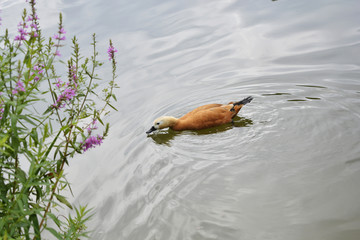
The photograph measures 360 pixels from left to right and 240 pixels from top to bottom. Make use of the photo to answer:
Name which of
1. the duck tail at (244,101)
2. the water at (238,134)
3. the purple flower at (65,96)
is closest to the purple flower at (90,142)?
the purple flower at (65,96)

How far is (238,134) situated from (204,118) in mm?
616

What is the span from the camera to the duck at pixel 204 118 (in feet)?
19.1

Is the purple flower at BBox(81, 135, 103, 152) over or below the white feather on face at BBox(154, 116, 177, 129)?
over

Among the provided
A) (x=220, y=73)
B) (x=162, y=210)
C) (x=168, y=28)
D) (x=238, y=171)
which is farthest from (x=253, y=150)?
(x=168, y=28)

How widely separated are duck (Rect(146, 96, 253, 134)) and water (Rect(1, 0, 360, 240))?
12cm

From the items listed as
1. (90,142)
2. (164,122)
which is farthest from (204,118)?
(90,142)

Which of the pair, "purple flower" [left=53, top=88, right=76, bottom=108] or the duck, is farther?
the duck

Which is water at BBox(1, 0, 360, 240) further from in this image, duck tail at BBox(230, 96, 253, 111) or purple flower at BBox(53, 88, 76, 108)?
purple flower at BBox(53, 88, 76, 108)

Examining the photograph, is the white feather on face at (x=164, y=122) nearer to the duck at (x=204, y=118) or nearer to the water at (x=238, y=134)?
the duck at (x=204, y=118)

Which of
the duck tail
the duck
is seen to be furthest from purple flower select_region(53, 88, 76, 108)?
the duck tail

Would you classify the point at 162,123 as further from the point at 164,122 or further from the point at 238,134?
the point at 238,134

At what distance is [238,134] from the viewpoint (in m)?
5.46

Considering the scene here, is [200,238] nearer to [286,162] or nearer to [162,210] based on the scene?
[162,210]

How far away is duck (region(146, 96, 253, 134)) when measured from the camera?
5836 millimetres
